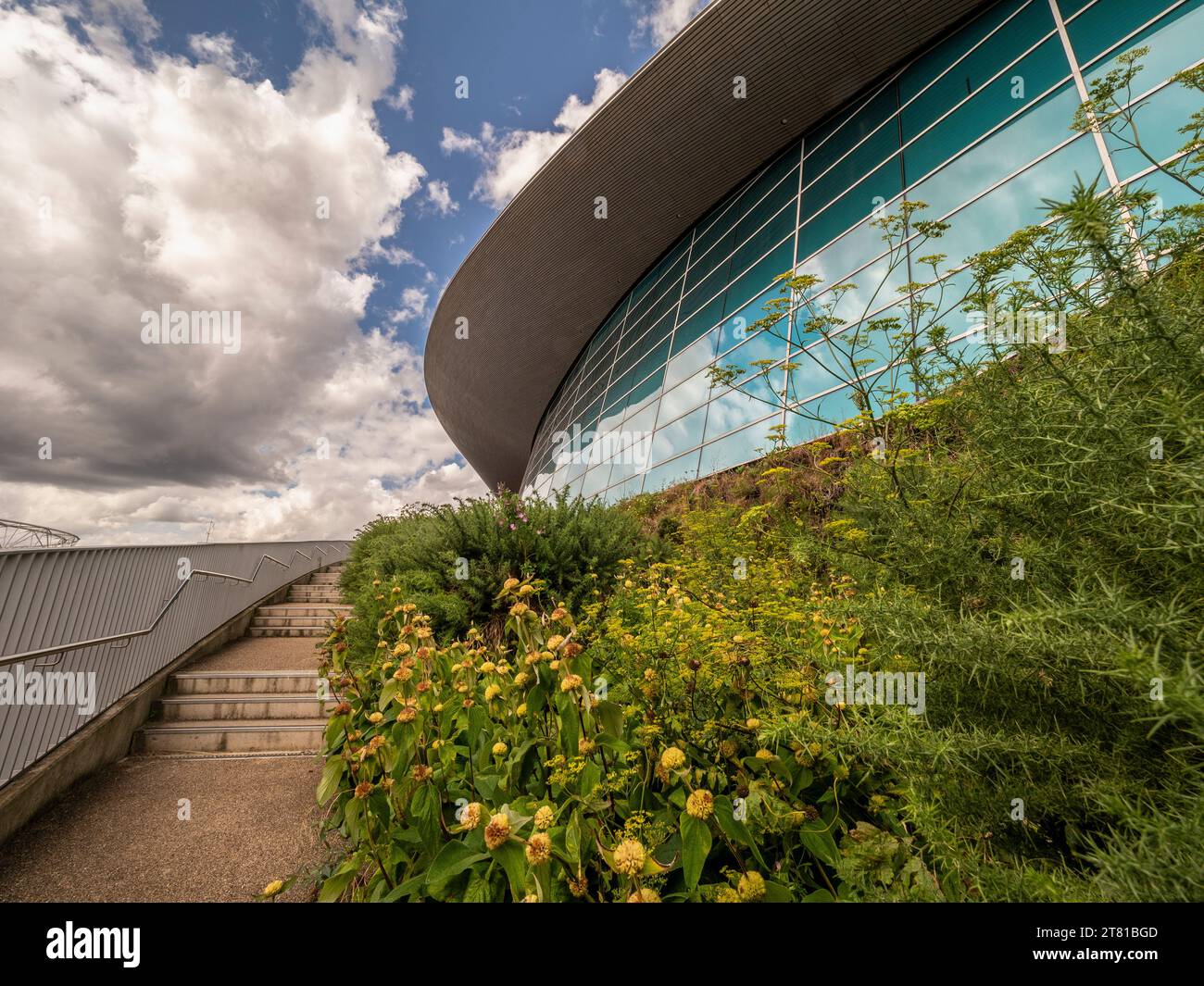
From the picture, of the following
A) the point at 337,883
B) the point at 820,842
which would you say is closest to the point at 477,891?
the point at 337,883

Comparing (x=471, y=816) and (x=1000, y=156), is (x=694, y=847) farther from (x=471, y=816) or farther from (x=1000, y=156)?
(x=1000, y=156)

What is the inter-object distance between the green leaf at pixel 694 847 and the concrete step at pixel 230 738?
15.1ft

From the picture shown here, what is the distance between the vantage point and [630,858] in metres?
0.98

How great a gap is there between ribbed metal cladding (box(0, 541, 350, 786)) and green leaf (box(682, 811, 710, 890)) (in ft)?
15.7

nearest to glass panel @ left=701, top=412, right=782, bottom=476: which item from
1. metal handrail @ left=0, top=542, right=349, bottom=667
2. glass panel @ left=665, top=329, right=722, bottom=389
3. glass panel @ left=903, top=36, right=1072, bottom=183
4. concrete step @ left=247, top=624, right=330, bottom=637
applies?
glass panel @ left=665, top=329, right=722, bottom=389

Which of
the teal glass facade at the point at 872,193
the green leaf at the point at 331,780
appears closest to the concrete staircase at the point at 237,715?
the green leaf at the point at 331,780

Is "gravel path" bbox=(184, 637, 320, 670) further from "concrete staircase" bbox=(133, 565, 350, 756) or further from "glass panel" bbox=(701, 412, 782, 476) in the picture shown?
"glass panel" bbox=(701, 412, 782, 476)

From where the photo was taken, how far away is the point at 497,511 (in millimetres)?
5707

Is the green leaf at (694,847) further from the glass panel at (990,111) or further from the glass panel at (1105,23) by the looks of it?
the glass panel at (1105,23)

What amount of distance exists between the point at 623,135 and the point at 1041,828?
50.0 feet

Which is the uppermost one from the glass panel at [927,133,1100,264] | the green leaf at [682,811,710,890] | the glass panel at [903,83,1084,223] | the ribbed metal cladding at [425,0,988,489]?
the ribbed metal cladding at [425,0,988,489]

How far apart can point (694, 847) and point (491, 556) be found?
427 centimetres

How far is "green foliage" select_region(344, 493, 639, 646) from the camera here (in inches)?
183
